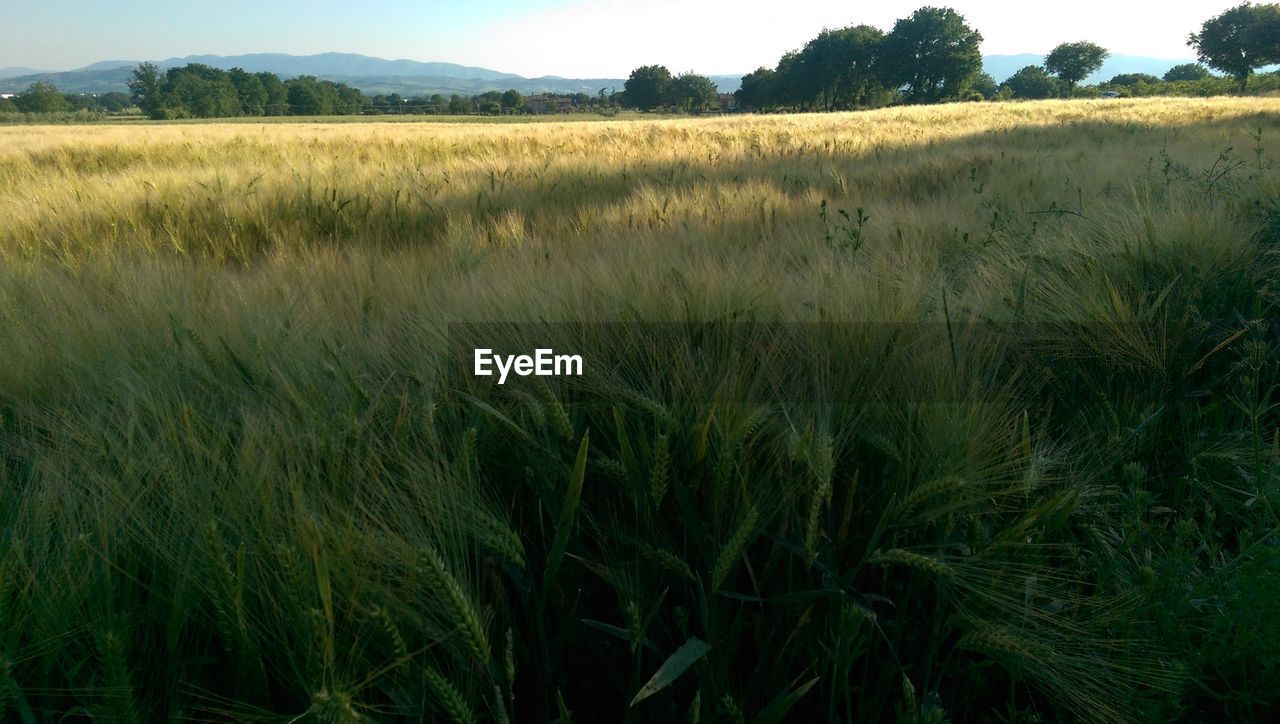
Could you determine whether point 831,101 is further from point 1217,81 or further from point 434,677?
point 434,677

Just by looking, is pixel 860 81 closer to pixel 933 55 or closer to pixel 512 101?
pixel 933 55

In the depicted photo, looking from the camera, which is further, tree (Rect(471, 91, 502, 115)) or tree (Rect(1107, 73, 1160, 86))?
tree (Rect(471, 91, 502, 115))

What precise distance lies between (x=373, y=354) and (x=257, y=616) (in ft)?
2.13

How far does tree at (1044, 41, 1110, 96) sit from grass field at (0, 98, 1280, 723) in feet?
247

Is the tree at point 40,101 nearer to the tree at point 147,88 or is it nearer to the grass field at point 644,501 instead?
the tree at point 147,88

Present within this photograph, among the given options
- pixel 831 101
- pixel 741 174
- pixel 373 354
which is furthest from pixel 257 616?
pixel 831 101

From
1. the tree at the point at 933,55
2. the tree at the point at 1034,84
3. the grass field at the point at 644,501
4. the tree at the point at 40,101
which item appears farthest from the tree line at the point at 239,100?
the grass field at the point at 644,501

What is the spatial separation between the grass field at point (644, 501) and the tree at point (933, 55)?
213 feet

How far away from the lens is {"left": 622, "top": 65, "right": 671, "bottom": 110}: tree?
243 feet

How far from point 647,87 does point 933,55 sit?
30630 millimetres

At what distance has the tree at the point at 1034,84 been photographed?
213ft

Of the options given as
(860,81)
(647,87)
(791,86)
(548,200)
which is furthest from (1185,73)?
(548,200)

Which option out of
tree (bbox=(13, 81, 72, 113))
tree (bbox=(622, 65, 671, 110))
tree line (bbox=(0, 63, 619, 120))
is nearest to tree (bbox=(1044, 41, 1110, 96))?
tree (bbox=(622, 65, 671, 110))

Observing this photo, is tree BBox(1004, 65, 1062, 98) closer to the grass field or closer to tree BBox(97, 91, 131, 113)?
the grass field
